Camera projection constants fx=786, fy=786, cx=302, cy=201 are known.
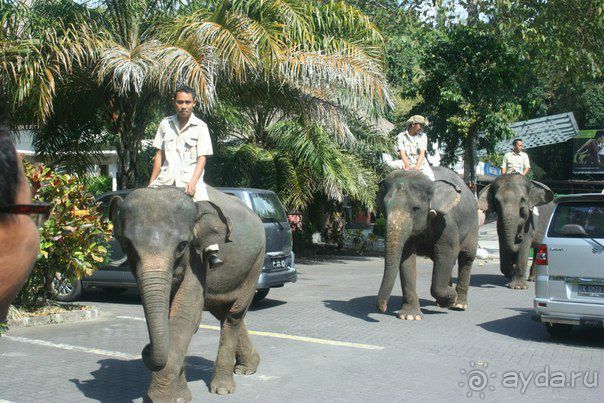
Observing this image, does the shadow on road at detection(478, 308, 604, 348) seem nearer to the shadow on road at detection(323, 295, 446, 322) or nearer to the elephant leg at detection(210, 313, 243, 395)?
the shadow on road at detection(323, 295, 446, 322)

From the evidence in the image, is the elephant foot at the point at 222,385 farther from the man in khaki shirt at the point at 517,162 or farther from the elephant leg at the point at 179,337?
the man in khaki shirt at the point at 517,162

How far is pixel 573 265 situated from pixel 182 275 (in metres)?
4.97

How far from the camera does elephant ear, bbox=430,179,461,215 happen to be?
438 inches

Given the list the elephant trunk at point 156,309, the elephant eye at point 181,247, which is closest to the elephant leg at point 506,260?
the elephant eye at point 181,247

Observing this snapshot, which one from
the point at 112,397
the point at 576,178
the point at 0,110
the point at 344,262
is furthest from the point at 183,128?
the point at 576,178

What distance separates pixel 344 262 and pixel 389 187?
10.7 metres

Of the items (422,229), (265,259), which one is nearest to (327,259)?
(265,259)

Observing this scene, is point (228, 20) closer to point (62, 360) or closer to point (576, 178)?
point (62, 360)

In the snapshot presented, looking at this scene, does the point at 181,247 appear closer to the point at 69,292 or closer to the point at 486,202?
the point at 69,292

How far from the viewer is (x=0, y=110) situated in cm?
213


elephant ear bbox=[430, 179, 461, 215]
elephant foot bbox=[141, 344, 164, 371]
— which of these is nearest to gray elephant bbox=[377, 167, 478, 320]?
elephant ear bbox=[430, 179, 461, 215]

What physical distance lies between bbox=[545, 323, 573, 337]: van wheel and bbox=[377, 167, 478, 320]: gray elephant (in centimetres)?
192

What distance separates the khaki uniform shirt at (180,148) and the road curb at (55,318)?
188 inches

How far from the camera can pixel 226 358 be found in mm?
7094
